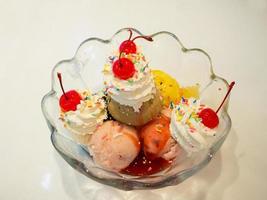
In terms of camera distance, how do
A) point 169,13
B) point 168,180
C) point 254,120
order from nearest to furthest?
1. point 168,180
2. point 254,120
3. point 169,13

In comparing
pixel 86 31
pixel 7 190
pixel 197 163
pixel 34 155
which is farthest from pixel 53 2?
pixel 197 163

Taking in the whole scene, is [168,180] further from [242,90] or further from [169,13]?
[169,13]

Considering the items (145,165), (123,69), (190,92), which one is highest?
(123,69)

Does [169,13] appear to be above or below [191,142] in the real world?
above

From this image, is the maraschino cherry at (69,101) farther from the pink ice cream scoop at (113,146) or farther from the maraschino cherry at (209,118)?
the maraschino cherry at (209,118)

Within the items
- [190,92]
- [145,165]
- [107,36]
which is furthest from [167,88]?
[107,36]

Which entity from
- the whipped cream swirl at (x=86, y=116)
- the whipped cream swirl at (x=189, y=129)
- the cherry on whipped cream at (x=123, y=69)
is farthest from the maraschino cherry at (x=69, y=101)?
the whipped cream swirl at (x=189, y=129)

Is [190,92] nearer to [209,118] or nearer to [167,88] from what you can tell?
[167,88]
